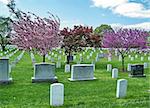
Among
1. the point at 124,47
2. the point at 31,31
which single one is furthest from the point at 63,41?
the point at 124,47

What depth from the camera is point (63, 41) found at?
65.4ft

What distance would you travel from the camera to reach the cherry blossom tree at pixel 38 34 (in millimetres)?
17594

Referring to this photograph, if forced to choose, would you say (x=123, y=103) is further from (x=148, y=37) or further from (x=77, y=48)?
(x=148, y=37)

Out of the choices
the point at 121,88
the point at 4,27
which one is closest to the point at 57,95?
the point at 121,88

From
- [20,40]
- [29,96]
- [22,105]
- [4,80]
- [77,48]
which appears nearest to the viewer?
[22,105]

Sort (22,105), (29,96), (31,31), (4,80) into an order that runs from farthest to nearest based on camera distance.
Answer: (31,31)
(4,80)
(29,96)
(22,105)

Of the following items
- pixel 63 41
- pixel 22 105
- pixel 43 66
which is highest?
pixel 63 41

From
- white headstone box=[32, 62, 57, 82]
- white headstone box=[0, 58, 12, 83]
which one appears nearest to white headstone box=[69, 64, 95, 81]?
white headstone box=[32, 62, 57, 82]

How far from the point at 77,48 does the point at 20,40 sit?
14.7ft

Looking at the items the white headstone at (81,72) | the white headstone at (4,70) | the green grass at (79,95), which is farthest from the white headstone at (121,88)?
the white headstone at (4,70)

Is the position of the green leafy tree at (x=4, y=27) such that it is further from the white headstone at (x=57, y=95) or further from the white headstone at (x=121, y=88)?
the white headstone at (x=57, y=95)

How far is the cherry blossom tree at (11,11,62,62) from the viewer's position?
17.6m

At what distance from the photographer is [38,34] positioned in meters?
17.5

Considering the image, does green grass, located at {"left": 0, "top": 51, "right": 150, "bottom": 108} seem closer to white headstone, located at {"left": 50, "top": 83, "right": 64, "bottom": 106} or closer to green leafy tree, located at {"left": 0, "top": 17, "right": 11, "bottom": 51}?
white headstone, located at {"left": 50, "top": 83, "right": 64, "bottom": 106}
